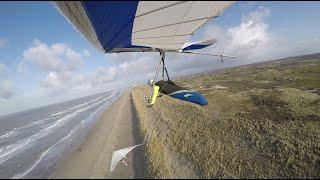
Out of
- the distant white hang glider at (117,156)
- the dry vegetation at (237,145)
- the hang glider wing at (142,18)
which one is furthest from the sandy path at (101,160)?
the hang glider wing at (142,18)

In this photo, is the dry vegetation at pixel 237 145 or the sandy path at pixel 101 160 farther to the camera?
the sandy path at pixel 101 160

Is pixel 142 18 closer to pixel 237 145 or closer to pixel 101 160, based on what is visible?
pixel 237 145

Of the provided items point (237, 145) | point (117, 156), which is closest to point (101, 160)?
point (117, 156)

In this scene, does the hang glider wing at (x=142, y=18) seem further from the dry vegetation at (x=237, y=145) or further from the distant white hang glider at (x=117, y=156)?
the distant white hang glider at (x=117, y=156)

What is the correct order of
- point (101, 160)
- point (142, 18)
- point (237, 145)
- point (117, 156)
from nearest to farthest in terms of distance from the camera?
point (142, 18)
point (237, 145)
point (101, 160)
point (117, 156)

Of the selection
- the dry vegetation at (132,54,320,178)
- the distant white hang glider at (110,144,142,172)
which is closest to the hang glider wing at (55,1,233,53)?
the dry vegetation at (132,54,320,178)

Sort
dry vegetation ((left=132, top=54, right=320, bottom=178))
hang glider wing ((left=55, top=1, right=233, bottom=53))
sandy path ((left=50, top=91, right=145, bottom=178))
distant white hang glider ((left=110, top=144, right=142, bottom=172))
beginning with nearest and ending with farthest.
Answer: hang glider wing ((left=55, top=1, right=233, bottom=53))
dry vegetation ((left=132, top=54, right=320, bottom=178))
sandy path ((left=50, top=91, right=145, bottom=178))
distant white hang glider ((left=110, top=144, right=142, bottom=172))

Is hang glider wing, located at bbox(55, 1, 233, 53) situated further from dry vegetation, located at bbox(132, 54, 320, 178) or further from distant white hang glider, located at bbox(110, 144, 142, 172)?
distant white hang glider, located at bbox(110, 144, 142, 172)

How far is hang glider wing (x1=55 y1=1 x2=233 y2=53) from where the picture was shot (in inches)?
281

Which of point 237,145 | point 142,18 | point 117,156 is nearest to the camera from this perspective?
point 142,18

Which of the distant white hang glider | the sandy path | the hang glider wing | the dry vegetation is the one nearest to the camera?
the hang glider wing

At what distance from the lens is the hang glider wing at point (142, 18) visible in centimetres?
715

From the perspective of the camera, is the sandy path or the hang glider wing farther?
the sandy path

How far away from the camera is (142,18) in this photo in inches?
315
